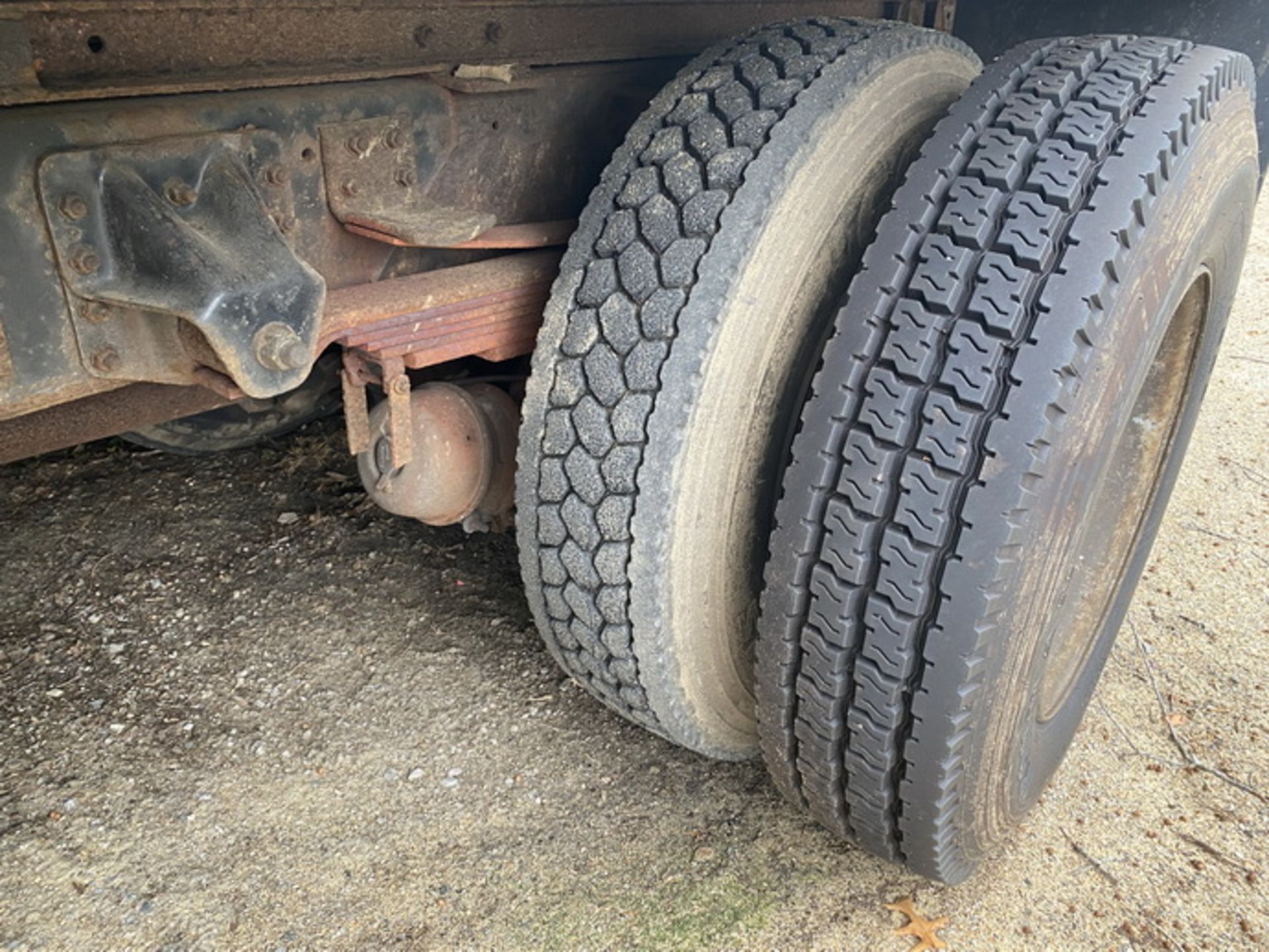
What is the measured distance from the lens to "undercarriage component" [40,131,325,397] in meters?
1.40

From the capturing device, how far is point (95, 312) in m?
1.47

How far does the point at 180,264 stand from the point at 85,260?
13cm

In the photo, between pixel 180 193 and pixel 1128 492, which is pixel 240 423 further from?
pixel 1128 492

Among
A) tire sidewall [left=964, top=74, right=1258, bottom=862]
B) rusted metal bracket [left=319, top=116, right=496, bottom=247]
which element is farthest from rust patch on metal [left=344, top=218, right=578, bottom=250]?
tire sidewall [left=964, top=74, right=1258, bottom=862]

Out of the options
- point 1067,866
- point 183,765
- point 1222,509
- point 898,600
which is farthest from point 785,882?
point 1222,509

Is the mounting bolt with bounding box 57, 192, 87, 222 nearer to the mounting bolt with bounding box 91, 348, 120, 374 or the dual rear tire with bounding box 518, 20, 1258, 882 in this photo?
the mounting bolt with bounding box 91, 348, 120, 374

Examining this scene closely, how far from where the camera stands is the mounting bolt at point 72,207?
1.37 metres

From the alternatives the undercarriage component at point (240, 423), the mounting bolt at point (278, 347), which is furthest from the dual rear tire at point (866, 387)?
the undercarriage component at point (240, 423)

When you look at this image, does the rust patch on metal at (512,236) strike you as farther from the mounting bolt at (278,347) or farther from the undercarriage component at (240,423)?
the undercarriage component at (240,423)

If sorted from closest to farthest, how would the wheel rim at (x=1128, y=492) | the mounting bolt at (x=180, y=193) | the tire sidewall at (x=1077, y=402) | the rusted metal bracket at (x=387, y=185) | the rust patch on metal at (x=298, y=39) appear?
1. the rust patch on metal at (x=298, y=39)
2. the mounting bolt at (x=180, y=193)
3. the tire sidewall at (x=1077, y=402)
4. the rusted metal bracket at (x=387, y=185)
5. the wheel rim at (x=1128, y=492)

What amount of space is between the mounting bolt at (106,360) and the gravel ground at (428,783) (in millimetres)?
1001

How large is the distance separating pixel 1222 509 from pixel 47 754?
3.36m

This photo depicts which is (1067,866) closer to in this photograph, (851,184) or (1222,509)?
(851,184)

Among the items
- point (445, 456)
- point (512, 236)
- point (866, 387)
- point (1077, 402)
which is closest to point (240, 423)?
point (445, 456)
